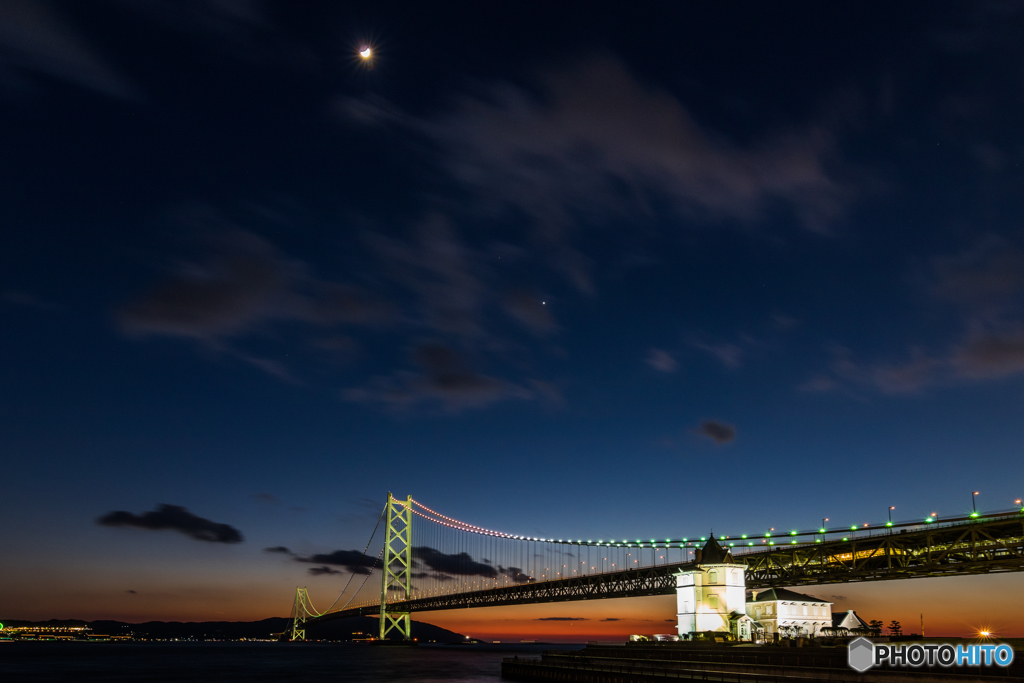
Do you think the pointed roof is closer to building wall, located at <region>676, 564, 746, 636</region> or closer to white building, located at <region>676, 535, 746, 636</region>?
white building, located at <region>676, 535, 746, 636</region>

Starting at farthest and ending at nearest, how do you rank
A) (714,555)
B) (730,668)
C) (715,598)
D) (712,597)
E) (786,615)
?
(786,615)
(714,555)
(712,597)
(715,598)
(730,668)

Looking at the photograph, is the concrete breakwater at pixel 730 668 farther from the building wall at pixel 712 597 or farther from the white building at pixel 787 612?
the white building at pixel 787 612

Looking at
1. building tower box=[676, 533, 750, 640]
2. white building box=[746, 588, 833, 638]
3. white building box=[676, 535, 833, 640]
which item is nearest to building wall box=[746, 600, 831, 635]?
white building box=[746, 588, 833, 638]

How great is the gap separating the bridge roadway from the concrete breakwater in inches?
687

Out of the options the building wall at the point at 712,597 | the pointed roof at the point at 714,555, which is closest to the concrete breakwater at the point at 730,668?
the building wall at the point at 712,597

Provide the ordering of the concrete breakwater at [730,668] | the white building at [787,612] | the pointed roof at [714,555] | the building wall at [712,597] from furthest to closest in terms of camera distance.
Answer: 1. the white building at [787,612]
2. the pointed roof at [714,555]
3. the building wall at [712,597]
4. the concrete breakwater at [730,668]

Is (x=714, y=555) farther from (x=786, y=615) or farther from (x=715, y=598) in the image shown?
(x=786, y=615)

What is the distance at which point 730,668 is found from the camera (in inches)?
1398

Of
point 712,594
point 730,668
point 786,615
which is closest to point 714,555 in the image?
point 712,594

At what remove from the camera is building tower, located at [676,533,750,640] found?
5316 centimetres

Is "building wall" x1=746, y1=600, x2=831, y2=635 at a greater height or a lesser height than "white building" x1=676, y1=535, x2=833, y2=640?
lesser

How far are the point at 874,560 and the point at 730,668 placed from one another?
40474mm

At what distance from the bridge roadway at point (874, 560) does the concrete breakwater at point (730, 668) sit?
17442mm

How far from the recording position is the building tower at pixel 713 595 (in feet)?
174
